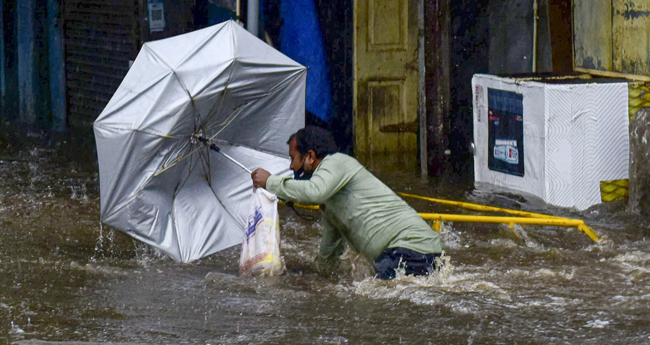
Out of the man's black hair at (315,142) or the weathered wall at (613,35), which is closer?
the man's black hair at (315,142)

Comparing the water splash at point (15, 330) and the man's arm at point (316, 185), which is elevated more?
the man's arm at point (316, 185)

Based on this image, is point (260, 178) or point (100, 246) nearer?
point (260, 178)

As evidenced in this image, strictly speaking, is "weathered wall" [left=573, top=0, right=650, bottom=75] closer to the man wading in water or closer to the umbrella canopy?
the umbrella canopy

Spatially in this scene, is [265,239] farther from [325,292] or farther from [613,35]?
[613,35]

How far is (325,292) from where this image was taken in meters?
5.62

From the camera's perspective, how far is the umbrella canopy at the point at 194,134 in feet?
17.8

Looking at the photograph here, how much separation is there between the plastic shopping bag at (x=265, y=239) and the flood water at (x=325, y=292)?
106mm

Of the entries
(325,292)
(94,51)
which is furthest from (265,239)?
(94,51)

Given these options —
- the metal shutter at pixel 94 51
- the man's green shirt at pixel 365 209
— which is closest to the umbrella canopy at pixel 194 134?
the man's green shirt at pixel 365 209

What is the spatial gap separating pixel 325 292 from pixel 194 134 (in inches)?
49.2

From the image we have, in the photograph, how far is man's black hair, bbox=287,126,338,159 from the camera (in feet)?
17.4

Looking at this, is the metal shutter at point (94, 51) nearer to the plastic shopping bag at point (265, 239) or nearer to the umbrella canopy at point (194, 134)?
the umbrella canopy at point (194, 134)

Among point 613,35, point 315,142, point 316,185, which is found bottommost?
point 316,185

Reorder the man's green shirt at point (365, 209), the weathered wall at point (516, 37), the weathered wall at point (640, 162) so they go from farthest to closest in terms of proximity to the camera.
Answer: the weathered wall at point (516, 37)
the weathered wall at point (640, 162)
the man's green shirt at point (365, 209)
